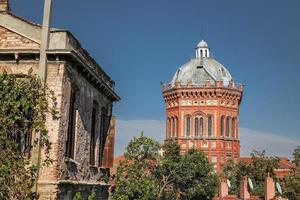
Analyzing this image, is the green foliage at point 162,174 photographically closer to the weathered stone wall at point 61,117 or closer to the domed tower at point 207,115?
the weathered stone wall at point 61,117

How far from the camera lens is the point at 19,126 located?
39.2 feet


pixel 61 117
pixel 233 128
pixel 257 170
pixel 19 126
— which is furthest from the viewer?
pixel 233 128

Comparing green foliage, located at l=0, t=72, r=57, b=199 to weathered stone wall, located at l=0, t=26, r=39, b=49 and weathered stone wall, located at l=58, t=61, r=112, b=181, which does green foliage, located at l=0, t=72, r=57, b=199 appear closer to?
weathered stone wall, located at l=58, t=61, r=112, b=181

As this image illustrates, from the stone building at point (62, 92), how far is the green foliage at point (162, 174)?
9.97 metres

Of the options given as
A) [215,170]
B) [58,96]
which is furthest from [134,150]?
[215,170]

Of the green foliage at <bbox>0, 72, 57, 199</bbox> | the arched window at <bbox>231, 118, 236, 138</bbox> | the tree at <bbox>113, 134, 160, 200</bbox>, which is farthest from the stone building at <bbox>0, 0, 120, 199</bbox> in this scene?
the arched window at <bbox>231, 118, 236, 138</bbox>

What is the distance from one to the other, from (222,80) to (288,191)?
86.7ft

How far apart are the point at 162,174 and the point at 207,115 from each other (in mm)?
17678

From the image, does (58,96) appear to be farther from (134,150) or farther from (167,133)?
(167,133)

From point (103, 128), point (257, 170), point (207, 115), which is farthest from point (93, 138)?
point (207, 115)

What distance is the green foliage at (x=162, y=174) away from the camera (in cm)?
2511

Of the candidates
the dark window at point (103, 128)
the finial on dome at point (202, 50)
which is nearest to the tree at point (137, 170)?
the dark window at point (103, 128)

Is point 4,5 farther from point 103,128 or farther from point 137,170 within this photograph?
point 137,170

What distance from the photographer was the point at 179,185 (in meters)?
36.1
